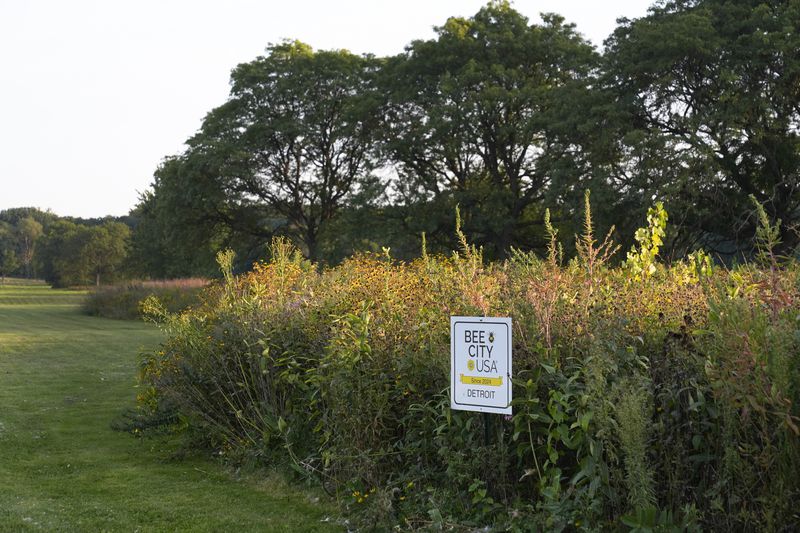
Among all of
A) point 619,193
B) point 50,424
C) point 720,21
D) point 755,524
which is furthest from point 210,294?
point 720,21

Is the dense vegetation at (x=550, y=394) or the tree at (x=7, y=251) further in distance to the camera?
the tree at (x=7, y=251)

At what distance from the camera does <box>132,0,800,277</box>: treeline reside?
22.9 metres

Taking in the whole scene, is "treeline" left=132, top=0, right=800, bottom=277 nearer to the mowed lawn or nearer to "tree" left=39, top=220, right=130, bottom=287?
the mowed lawn

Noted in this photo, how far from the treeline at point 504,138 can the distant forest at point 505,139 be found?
A: 7cm

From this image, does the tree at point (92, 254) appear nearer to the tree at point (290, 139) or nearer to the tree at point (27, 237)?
the tree at point (290, 139)

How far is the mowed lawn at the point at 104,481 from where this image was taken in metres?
5.70

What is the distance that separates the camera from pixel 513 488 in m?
4.84

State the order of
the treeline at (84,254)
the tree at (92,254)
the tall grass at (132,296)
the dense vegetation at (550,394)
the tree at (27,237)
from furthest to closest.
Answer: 1. the tree at (27,237)
2. the tree at (92,254)
3. the treeline at (84,254)
4. the tall grass at (132,296)
5. the dense vegetation at (550,394)

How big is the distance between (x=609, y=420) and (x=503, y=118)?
1054 inches

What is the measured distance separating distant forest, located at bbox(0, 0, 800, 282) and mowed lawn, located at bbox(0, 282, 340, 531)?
4732mm

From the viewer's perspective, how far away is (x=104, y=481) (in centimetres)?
699

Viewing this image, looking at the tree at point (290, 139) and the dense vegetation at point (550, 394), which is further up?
the tree at point (290, 139)

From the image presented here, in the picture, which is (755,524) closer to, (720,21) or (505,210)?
(720,21)

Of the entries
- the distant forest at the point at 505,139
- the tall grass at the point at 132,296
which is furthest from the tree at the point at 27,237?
the tall grass at the point at 132,296
